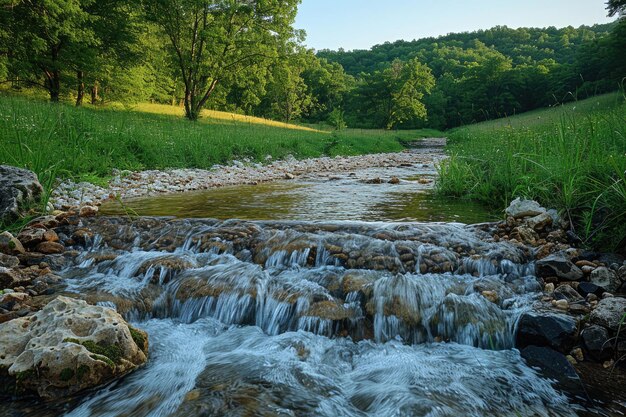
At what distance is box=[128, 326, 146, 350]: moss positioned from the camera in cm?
233

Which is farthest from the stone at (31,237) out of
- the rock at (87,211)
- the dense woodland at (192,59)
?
the dense woodland at (192,59)

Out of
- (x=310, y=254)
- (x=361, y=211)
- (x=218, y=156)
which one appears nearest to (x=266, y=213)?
(x=361, y=211)

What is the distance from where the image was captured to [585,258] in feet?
10.1

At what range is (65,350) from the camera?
194cm

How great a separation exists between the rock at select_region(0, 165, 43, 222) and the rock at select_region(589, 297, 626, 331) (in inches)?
213

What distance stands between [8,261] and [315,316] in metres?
2.87

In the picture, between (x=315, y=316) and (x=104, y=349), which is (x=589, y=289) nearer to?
(x=315, y=316)

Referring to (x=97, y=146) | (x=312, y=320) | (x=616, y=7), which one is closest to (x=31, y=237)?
(x=312, y=320)

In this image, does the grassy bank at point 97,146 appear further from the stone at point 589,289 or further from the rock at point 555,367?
the stone at point 589,289

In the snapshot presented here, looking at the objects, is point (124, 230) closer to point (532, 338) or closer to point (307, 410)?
point (307, 410)

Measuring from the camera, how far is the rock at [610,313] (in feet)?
7.50

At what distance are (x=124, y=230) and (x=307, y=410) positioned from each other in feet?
11.0

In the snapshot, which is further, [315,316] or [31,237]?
[31,237]

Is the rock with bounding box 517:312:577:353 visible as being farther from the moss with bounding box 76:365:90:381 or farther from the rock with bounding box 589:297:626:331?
the moss with bounding box 76:365:90:381
